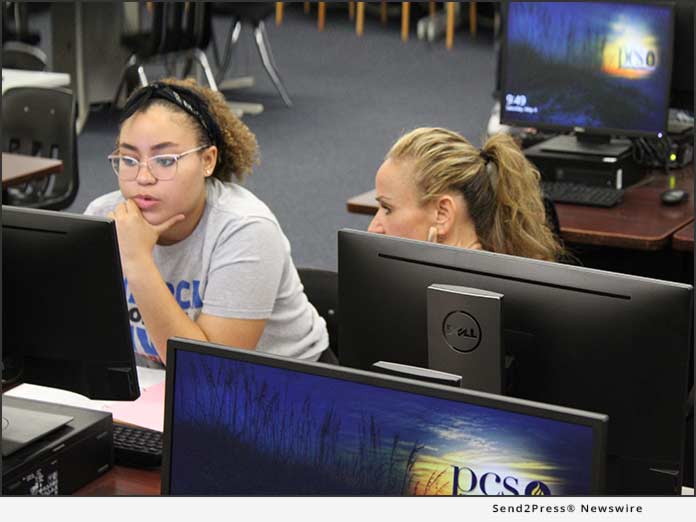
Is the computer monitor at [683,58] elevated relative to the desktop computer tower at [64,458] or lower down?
elevated

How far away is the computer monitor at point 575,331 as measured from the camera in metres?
1.62

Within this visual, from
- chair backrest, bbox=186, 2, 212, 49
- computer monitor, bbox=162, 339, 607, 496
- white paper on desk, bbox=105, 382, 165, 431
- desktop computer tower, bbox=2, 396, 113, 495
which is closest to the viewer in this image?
computer monitor, bbox=162, 339, 607, 496

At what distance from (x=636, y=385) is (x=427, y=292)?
0.33 m

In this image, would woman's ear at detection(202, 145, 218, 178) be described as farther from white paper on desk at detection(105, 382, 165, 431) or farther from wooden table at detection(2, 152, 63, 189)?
wooden table at detection(2, 152, 63, 189)

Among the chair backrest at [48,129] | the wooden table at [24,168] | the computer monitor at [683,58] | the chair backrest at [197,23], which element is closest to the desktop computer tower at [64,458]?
the wooden table at [24,168]

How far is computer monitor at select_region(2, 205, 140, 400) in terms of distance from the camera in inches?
73.5

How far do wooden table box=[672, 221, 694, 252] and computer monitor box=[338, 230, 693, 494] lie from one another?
162 centimetres

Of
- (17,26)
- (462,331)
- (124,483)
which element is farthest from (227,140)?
(17,26)

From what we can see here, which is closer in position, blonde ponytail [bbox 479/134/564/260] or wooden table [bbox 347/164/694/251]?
blonde ponytail [bbox 479/134/564/260]

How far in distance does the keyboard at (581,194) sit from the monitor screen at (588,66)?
0.19m

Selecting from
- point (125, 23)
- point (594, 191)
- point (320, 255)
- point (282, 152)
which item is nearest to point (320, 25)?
point (125, 23)

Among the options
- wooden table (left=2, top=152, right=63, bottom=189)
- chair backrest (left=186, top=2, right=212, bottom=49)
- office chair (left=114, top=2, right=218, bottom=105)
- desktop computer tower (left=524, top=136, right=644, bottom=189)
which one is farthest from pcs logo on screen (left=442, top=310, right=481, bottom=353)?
chair backrest (left=186, top=2, right=212, bottom=49)

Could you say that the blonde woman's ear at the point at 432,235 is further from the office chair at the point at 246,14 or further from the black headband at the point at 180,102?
the office chair at the point at 246,14
